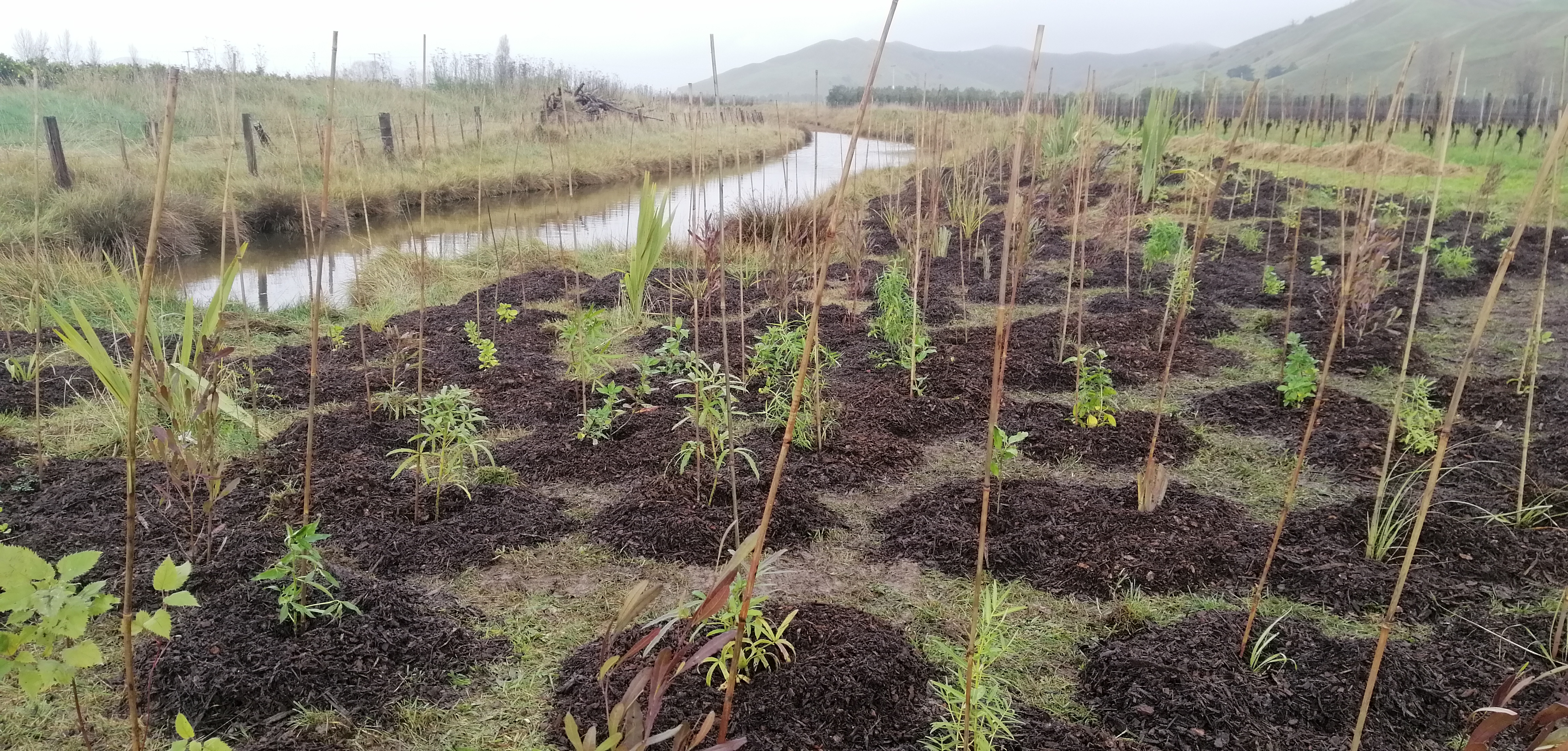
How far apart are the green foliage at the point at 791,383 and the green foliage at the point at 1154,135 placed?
6065 mm

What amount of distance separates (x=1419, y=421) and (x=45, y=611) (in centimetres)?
401

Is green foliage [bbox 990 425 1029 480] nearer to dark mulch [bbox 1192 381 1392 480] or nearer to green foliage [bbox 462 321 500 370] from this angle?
dark mulch [bbox 1192 381 1392 480]

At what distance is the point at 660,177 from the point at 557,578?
17070 mm

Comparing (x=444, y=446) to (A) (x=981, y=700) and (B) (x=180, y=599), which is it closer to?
(B) (x=180, y=599)

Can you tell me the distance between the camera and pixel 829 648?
76.3 inches

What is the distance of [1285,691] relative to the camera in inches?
71.9

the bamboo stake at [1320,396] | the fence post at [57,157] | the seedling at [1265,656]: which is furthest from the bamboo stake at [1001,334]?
the fence post at [57,157]

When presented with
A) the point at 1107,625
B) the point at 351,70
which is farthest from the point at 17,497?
the point at 351,70

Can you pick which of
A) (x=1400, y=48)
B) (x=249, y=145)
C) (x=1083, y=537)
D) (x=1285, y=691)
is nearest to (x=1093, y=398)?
(x=1083, y=537)

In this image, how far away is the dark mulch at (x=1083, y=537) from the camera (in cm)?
240

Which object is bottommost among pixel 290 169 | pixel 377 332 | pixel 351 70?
pixel 377 332

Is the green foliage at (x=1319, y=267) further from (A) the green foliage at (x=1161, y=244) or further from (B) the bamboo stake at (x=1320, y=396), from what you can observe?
(B) the bamboo stake at (x=1320, y=396)

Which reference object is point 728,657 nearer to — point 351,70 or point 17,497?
point 17,497

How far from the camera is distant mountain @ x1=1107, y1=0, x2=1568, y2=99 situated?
38.2 m
